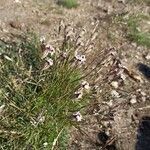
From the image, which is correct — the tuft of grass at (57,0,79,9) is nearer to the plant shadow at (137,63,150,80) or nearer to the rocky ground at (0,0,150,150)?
the rocky ground at (0,0,150,150)

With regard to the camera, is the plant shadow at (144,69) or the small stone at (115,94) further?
the plant shadow at (144,69)

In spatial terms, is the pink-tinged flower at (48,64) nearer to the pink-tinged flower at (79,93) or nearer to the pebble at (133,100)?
the pink-tinged flower at (79,93)

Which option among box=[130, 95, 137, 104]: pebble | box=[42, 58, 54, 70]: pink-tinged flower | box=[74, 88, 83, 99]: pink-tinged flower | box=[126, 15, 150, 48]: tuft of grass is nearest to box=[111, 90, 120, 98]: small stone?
box=[130, 95, 137, 104]: pebble

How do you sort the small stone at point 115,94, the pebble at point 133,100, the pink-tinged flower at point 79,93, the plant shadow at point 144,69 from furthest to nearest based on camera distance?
the plant shadow at point 144,69 < the pebble at point 133,100 < the small stone at point 115,94 < the pink-tinged flower at point 79,93

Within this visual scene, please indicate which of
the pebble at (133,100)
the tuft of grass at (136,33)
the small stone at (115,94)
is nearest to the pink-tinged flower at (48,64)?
the small stone at (115,94)

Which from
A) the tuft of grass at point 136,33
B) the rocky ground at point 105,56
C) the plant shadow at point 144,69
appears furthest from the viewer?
the tuft of grass at point 136,33

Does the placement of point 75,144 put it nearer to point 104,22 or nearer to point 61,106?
point 61,106

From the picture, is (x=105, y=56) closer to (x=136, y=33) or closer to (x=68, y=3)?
(x=136, y=33)
